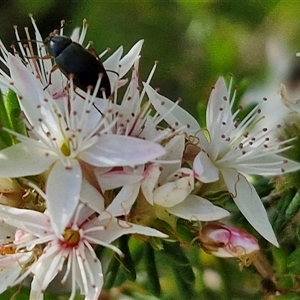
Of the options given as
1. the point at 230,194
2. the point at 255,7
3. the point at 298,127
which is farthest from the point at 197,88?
the point at 230,194

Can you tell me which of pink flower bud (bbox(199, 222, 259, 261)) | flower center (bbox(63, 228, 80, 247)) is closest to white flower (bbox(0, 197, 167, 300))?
flower center (bbox(63, 228, 80, 247))

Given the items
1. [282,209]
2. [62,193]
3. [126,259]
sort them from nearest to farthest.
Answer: [62,193], [126,259], [282,209]

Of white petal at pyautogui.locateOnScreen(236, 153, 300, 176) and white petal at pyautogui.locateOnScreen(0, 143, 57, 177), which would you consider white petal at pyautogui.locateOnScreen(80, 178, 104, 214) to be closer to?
white petal at pyautogui.locateOnScreen(0, 143, 57, 177)

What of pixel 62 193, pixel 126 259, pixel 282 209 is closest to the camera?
pixel 62 193

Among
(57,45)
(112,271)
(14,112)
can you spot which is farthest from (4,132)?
(112,271)

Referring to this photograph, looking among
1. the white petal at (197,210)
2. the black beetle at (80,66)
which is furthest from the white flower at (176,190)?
the black beetle at (80,66)

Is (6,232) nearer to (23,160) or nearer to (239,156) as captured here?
(23,160)

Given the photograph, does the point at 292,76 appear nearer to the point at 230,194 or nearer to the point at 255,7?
the point at 255,7
